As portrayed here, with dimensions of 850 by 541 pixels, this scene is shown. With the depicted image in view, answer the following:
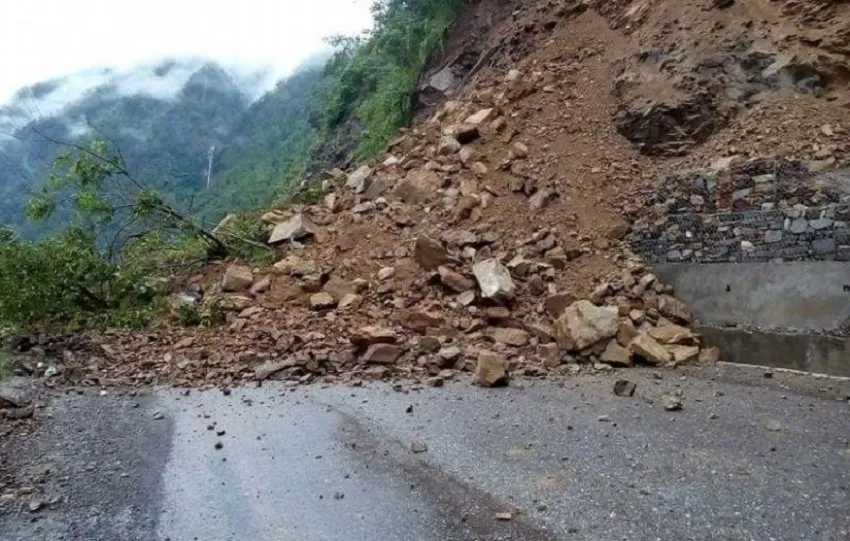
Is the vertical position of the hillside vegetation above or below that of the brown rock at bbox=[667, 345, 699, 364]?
above

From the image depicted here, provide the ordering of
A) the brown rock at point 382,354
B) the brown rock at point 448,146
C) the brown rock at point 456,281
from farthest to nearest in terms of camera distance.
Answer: the brown rock at point 448,146
the brown rock at point 456,281
the brown rock at point 382,354

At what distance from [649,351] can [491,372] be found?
1561 mm

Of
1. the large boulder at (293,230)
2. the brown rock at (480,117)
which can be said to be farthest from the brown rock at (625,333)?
the large boulder at (293,230)

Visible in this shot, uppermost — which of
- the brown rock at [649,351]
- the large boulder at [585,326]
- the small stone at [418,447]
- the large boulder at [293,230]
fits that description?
the large boulder at [293,230]

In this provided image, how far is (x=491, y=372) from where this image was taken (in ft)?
18.4

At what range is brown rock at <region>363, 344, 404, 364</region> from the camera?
21.2 feet

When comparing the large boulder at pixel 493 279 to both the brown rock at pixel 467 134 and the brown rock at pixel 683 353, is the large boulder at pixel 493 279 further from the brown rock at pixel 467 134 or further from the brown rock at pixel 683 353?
the brown rock at pixel 467 134

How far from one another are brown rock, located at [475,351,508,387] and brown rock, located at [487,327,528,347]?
84 centimetres

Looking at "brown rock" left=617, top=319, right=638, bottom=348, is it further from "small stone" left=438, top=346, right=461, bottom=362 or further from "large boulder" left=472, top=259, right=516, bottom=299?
"small stone" left=438, top=346, right=461, bottom=362

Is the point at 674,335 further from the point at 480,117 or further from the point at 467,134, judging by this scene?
the point at 480,117

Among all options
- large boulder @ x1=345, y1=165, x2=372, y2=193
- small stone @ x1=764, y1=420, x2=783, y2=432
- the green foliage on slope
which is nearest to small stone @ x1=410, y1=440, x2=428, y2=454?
small stone @ x1=764, y1=420, x2=783, y2=432

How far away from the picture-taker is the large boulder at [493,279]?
7.04 meters

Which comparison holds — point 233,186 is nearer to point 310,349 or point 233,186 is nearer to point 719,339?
point 310,349

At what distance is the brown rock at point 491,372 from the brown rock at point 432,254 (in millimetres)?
2233
